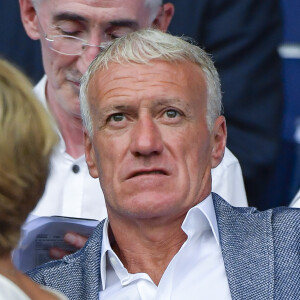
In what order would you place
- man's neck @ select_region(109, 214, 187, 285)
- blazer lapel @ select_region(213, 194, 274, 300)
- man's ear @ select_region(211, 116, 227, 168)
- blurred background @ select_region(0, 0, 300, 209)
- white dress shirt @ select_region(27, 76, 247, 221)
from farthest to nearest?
blurred background @ select_region(0, 0, 300, 209) < white dress shirt @ select_region(27, 76, 247, 221) < man's ear @ select_region(211, 116, 227, 168) < man's neck @ select_region(109, 214, 187, 285) < blazer lapel @ select_region(213, 194, 274, 300)

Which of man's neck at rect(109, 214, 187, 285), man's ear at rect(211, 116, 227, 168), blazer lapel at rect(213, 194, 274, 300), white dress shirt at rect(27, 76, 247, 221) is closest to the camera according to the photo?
blazer lapel at rect(213, 194, 274, 300)

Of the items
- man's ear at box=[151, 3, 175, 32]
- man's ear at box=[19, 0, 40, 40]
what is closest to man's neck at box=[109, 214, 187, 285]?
man's ear at box=[151, 3, 175, 32]

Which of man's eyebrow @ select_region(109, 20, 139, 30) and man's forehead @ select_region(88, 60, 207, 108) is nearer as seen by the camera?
man's forehead @ select_region(88, 60, 207, 108)

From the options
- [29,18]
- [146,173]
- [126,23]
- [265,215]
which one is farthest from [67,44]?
[265,215]

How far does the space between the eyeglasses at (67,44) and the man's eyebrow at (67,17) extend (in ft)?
0.20

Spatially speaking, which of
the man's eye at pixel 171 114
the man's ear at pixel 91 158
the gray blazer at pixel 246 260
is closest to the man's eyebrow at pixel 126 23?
the man's ear at pixel 91 158

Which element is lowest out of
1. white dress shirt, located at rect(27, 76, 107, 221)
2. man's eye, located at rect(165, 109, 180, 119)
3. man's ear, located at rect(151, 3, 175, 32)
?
white dress shirt, located at rect(27, 76, 107, 221)

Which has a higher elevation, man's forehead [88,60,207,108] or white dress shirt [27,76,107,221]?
man's forehead [88,60,207,108]

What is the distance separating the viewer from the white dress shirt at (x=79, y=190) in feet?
13.0

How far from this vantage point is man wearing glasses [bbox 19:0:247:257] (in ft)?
12.7

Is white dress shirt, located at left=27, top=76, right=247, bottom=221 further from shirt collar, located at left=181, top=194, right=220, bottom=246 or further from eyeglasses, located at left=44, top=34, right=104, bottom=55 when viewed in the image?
shirt collar, located at left=181, top=194, right=220, bottom=246

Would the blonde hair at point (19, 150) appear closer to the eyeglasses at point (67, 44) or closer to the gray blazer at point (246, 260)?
the gray blazer at point (246, 260)

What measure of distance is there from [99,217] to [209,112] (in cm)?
89

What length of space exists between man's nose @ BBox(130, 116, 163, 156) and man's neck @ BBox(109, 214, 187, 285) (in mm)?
220
